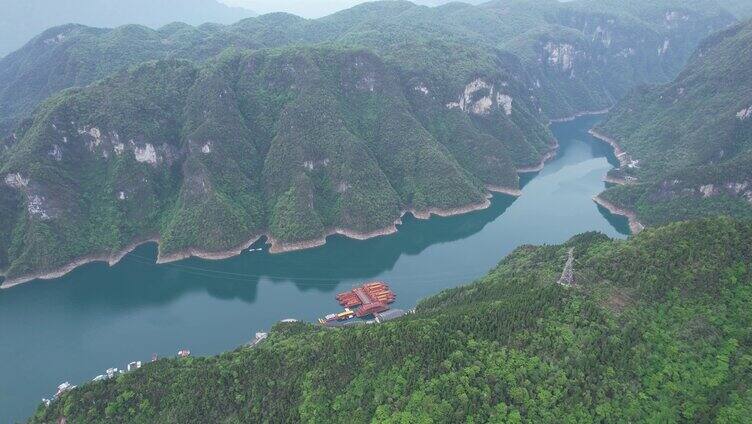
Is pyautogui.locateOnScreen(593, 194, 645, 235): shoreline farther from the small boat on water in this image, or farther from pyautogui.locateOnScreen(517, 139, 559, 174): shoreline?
the small boat on water

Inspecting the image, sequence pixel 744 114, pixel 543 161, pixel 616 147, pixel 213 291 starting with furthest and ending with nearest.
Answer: pixel 616 147 < pixel 543 161 < pixel 744 114 < pixel 213 291

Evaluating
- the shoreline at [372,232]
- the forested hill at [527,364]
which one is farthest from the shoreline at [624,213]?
the forested hill at [527,364]

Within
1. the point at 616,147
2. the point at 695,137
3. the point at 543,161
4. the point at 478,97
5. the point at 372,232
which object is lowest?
the point at 372,232

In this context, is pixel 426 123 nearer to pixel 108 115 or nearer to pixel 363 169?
pixel 363 169

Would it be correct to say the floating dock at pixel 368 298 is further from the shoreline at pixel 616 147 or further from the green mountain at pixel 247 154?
the shoreline at pixel 616 147

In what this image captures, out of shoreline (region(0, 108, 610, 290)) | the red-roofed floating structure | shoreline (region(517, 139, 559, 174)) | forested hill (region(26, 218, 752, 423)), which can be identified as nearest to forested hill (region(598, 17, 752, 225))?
shoreline (region(517, 139, 559, 174))

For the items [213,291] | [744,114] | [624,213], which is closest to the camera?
[213,291]

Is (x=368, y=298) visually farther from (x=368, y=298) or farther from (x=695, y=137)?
(x=695, y=137)

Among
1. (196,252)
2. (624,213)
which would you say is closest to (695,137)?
(624,213)
